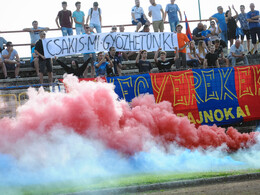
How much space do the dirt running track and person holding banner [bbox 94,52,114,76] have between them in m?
5.88

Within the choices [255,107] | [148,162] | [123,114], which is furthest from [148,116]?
[255,107]

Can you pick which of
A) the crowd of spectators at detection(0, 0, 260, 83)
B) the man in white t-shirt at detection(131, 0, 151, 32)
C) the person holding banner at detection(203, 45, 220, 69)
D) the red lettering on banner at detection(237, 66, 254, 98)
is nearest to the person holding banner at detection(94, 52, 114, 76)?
the crowd of spectators at detection(0, 0, 260, 83)

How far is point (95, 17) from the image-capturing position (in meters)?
15.6

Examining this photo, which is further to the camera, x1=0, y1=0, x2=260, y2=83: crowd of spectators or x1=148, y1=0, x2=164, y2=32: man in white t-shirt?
x1=148, y1=0, x2=164, y2=32: man in white t-shirt

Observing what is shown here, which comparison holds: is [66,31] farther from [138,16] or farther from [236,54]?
[236,54]

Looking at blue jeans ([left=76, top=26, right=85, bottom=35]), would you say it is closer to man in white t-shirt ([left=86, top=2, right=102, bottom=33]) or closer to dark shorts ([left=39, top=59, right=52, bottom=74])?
man in white t-shirt ([left=86, top=2, right=102, bottom=33])

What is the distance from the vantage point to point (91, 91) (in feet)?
32.3

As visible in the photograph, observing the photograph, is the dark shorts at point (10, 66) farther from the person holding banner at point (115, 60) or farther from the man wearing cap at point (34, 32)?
the person holding banner at point (115, 60)

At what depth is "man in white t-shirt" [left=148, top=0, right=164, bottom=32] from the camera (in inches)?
644

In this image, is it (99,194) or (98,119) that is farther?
(98,119)

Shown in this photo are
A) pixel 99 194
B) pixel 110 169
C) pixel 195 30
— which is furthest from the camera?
pixel 195 30

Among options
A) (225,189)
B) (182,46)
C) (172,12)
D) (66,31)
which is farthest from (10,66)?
(225,189)

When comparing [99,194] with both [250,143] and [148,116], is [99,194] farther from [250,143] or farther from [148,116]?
[250,143]

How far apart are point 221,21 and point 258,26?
155 cm
